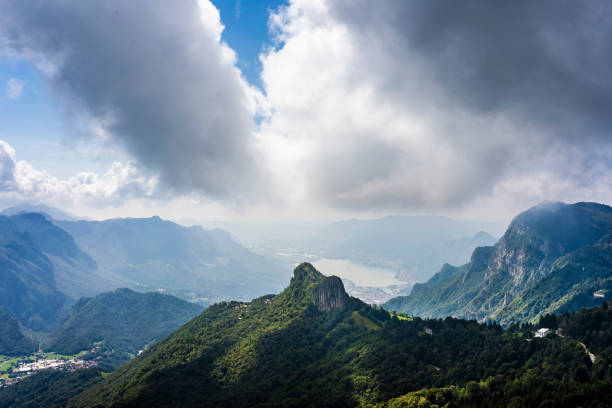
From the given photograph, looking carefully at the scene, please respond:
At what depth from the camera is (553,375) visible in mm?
61031

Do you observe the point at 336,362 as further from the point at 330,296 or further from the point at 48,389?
the point at 48,389

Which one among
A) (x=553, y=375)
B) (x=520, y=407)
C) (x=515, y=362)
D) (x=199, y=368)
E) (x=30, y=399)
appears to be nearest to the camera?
(x=520, y=407)

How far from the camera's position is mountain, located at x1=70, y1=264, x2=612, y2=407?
205ft

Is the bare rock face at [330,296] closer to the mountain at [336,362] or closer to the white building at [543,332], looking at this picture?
the mountain at [336,362]

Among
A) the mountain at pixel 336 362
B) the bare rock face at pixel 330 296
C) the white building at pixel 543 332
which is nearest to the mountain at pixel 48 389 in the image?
the mountain at pixel 336 362

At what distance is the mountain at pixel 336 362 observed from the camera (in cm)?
6238

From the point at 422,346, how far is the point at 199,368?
67789 mm

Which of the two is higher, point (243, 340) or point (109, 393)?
point (243, 340)

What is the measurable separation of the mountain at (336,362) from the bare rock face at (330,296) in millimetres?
365

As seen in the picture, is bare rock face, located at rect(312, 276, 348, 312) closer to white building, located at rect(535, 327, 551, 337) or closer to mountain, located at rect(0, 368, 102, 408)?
white building, located at rect(535, 327, 551, 337)

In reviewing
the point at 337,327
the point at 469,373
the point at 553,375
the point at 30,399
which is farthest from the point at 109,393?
the point at 553,375

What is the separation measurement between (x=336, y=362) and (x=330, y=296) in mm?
34472

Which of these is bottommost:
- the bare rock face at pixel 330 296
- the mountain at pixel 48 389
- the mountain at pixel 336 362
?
the mountain at pixel 48 389

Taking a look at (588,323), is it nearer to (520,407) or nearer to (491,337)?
(491,337)
